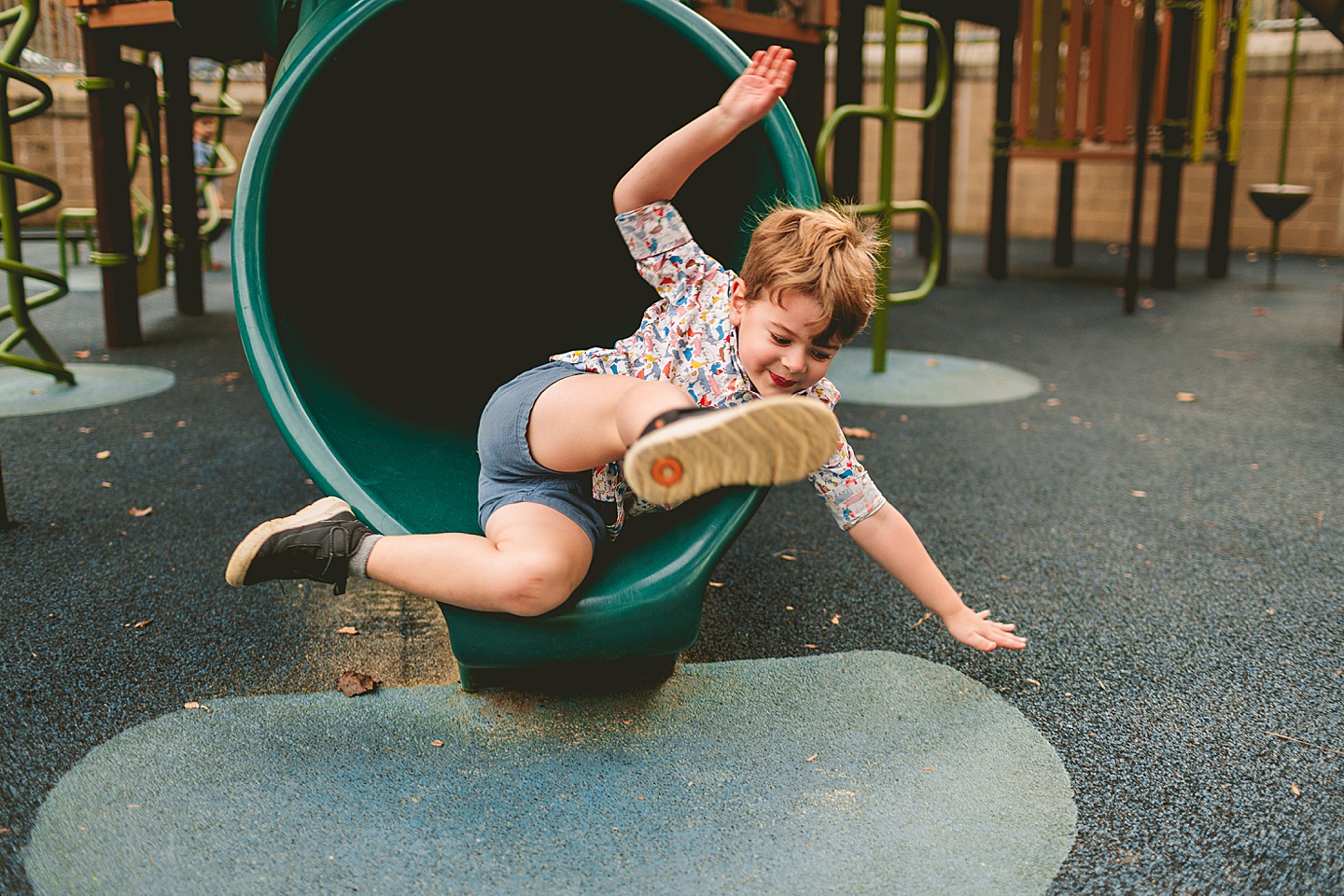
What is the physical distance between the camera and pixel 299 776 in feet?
4.04

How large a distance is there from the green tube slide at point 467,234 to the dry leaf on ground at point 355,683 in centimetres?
15

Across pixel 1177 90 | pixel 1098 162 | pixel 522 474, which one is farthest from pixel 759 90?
pixel 1098 162

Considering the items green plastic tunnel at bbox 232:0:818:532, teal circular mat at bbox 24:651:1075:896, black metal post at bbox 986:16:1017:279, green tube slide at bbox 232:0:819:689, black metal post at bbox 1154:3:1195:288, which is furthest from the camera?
black metal post at bbox 986:16:1017:279

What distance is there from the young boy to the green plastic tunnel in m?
0.11

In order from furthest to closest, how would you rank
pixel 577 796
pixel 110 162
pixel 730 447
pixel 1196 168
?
1. pixel 1196 168
2. pixel 110 162
3. pixel 577 796
4. pixel 730 447

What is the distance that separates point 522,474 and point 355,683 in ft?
A: 1.20

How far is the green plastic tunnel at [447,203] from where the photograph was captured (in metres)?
1.50

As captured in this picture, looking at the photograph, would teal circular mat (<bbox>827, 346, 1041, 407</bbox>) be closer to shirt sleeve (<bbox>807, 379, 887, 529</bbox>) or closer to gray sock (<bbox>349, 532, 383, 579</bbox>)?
shirt sleeve (<bbox>807, 379, 887, 529</bbox>)

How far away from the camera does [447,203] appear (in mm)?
2184

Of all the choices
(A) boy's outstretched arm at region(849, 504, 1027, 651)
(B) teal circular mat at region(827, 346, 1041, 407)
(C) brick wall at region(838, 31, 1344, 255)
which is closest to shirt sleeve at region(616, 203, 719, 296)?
(A) boy's outstretched arm at region(849, 504, 1027, 651)

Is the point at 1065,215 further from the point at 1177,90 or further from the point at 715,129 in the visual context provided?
the point at 715,129

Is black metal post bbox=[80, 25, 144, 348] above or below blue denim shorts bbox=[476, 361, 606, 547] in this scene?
above

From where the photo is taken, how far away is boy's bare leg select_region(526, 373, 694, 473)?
1300mm

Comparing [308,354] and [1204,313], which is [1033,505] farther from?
[1204,313]
